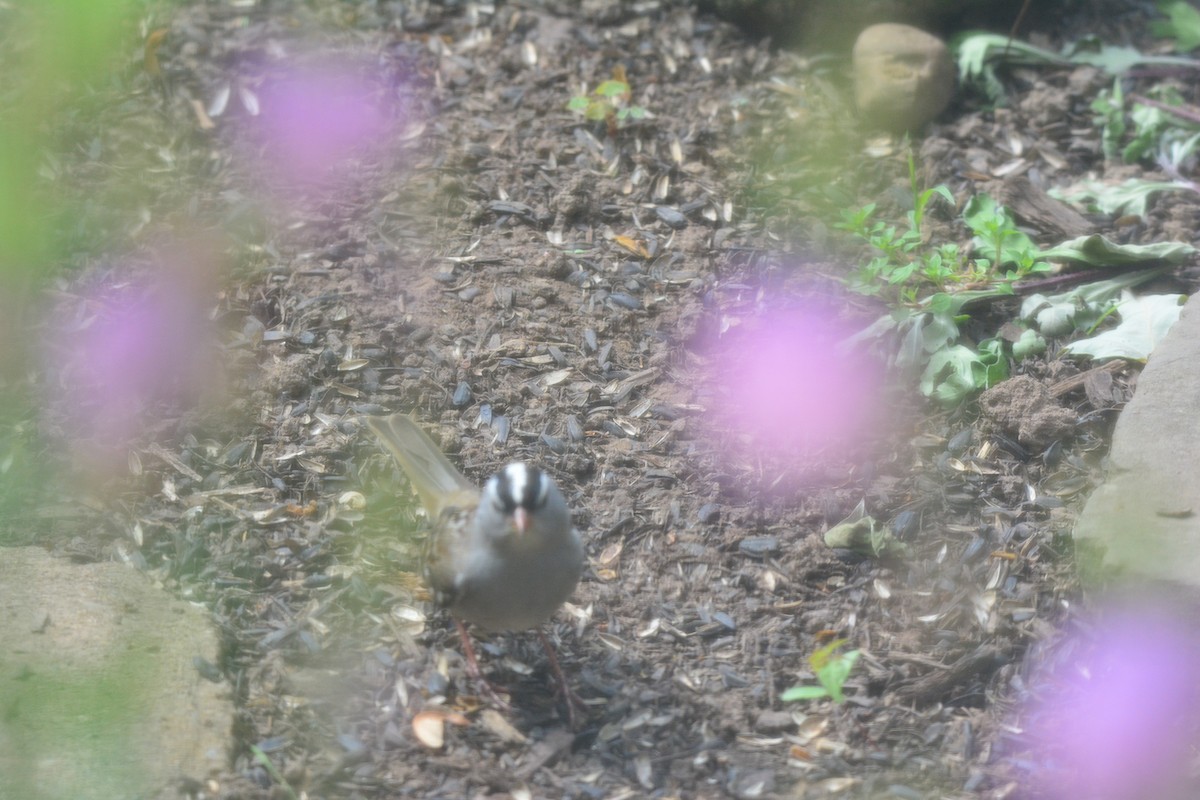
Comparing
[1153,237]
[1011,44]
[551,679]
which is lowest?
[551,679]

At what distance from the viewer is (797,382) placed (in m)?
5.09

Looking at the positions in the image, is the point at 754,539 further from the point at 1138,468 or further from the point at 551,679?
the point at 1138,468

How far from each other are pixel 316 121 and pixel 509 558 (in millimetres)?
3670

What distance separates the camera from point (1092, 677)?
3.90 meters

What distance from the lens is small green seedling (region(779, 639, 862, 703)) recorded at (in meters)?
3.61

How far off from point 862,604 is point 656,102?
349 cm

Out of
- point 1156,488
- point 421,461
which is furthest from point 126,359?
point 1156,488

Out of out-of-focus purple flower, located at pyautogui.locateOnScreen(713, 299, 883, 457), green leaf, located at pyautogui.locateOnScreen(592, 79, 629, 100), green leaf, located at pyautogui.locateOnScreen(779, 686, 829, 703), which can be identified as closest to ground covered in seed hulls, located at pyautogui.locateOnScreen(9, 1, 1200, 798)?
out-of-focus purple flower, located at pyautogui.locateOnScreen(713, 299, 883, 457)

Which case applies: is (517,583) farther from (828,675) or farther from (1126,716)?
(1126,716)

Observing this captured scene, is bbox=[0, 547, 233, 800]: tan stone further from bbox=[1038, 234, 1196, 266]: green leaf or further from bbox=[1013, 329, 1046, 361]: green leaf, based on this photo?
bbox=[1038, 234, 1196, 266]: green leaf

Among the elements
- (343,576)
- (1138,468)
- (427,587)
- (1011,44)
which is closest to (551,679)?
(427,587)

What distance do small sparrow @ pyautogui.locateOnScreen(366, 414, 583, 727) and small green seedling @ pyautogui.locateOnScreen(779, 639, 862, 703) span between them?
79 centimetres

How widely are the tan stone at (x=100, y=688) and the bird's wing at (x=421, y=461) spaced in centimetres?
89

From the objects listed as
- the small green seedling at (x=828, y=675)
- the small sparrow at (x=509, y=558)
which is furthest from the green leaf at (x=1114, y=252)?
the small sparrow at (x=509, y=558)
